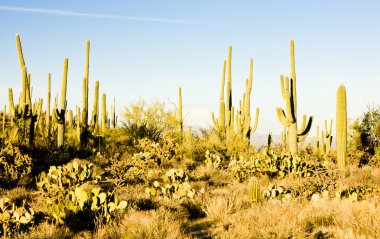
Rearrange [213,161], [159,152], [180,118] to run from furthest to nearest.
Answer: [180,118] → [213,161] → [159,152]

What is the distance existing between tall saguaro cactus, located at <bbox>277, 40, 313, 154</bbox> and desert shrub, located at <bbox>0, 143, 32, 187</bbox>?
9.87 m

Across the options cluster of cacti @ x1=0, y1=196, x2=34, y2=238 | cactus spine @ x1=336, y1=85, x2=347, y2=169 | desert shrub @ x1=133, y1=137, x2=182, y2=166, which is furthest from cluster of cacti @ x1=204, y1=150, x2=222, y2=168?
cluster of cacti @ x1=0, y1=196, x2=34, y2=238

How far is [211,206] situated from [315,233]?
2.16 metres

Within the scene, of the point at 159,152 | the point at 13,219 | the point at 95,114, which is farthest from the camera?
the point at 95,114

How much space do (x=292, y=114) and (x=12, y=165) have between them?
1074cm

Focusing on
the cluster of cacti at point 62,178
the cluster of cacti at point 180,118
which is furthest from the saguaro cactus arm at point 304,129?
the cluster of cacti at point 62,178

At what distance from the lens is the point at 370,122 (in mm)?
21516

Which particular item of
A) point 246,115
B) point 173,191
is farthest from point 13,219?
point 246,115

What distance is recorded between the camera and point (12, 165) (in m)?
11.4

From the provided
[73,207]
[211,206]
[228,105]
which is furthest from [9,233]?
[228,105]

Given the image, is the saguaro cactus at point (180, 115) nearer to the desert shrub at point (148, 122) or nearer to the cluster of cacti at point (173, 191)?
the desert shrub at point (148, 122)

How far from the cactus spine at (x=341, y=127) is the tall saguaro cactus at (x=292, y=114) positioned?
→ 1775 mm

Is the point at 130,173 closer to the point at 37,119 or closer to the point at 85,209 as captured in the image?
the point at 85,209

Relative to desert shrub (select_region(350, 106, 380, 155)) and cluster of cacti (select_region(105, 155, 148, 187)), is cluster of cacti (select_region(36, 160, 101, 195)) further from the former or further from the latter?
desert shrub (select_region(350, 106, 380, 155))
